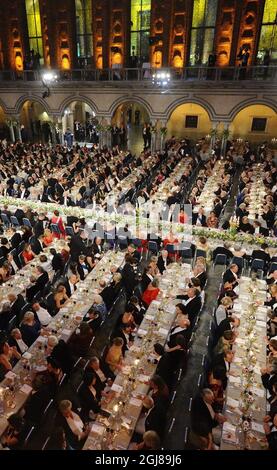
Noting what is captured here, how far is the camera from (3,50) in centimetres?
2862

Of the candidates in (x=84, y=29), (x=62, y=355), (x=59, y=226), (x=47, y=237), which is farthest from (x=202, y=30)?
(x=62, y=355)

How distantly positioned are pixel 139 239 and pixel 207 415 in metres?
7.03

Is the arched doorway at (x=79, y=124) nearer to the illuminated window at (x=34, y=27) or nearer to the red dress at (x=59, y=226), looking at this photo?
the illuminated window at (x=34, y=27)

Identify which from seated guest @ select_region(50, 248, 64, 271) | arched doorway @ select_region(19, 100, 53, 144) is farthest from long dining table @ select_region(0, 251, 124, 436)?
arched doorway @ select_region(19, 100, 53, 144)

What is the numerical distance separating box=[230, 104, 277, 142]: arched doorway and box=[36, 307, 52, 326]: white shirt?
24.2m

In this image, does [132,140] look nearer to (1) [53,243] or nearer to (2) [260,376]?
(1) [53,243]

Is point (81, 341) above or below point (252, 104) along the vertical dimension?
below

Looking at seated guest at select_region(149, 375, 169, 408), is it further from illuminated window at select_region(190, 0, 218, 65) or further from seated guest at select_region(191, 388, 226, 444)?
illuminated window at select_region(190, 0, 218, 65)

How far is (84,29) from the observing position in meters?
27.1

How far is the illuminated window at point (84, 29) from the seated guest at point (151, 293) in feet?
79.6

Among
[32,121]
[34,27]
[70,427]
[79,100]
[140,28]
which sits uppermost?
[34,27]

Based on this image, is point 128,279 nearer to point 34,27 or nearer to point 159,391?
point 159,391

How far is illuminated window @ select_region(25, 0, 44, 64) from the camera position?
27516mm
